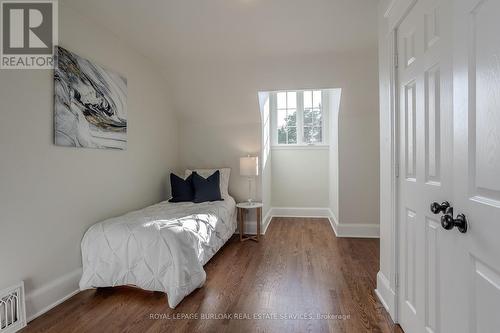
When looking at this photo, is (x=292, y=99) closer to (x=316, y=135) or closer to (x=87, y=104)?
(x=316, y=135)

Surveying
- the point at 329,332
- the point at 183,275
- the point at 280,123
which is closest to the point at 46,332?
the point at 183,275

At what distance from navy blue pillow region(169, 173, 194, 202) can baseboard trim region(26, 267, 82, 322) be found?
1.50 meters

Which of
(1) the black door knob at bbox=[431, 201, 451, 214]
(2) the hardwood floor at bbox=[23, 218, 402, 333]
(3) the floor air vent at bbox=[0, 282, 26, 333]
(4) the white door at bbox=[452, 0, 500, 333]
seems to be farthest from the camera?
(2) the hardwood floor at bbox=[23, 218, 402, 333]

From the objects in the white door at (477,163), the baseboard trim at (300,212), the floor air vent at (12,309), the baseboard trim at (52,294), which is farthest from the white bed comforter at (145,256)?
the baseboard trim at (300,212)

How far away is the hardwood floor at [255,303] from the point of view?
1.85m

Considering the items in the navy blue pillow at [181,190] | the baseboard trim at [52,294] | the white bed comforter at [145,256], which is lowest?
the baseboard trim at [52,294]

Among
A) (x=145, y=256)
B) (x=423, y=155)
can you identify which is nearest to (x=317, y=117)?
(x=423, y=155)

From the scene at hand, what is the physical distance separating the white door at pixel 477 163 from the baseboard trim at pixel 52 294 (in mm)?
2642

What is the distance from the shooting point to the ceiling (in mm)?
2268

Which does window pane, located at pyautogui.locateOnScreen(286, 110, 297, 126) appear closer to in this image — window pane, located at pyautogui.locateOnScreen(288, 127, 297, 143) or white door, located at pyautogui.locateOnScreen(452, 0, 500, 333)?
window pane, located at pyautogui.locateOnScreen(288, 127, 297, 143)

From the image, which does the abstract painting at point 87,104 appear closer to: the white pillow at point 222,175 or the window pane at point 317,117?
the white pillow at point 222,175

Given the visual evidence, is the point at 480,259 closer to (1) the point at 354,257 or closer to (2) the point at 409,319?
(2) the point at 409,319

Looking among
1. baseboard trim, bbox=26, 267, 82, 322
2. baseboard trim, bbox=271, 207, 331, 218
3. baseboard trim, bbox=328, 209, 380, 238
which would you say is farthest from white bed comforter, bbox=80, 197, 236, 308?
baseboard trim, bbox=271, 207, 331, 218

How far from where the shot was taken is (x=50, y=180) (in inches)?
84.0
